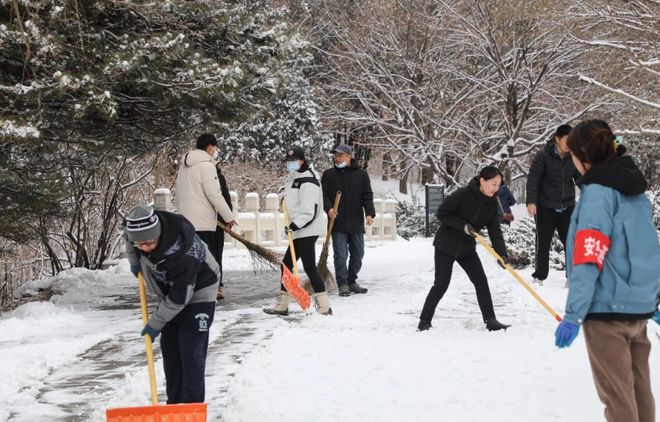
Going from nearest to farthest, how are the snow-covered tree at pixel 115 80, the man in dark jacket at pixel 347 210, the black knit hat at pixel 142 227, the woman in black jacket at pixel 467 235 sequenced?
the black knit hat at pixel 142 227 → the woman in black jacket at pixel 467 235 → the snow-covered tree at pixel 115 80 → the man in dark jacket at pixel 347 210

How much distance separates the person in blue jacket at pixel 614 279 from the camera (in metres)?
3.54

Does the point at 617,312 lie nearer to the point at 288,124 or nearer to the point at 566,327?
the point at 566,327

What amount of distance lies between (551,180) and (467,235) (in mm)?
2345

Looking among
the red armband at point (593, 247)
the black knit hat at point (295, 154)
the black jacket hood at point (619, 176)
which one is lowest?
the red armband at point (593, 247)

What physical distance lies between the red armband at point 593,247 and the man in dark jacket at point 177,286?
79.5 inches

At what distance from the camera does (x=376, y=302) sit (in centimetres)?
966

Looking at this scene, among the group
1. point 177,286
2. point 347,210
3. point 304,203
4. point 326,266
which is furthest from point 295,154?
point 177,286

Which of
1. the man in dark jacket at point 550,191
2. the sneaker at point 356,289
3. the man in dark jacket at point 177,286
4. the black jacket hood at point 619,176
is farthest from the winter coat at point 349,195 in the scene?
the black jacket hood at point 619,176

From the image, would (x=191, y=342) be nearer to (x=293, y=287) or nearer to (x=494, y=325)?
(x=494, y=325)

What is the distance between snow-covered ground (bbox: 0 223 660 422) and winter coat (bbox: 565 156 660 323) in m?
1.31

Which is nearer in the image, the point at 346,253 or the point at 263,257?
the point at 346,253

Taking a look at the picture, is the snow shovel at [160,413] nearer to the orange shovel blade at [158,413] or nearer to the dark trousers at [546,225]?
the orange shovel blade at [158,413]

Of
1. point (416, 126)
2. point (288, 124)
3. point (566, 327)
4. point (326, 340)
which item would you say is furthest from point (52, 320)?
point (288, 124)

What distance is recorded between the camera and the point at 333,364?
243 inches
